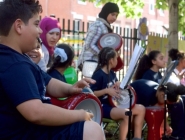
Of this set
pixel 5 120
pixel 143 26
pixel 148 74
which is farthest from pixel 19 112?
pixel 143 26

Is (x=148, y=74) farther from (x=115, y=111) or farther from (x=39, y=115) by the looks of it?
(x=39, y=115)

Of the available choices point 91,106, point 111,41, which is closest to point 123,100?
point 111,41

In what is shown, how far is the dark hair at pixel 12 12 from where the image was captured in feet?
7.36

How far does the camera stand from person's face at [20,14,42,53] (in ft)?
7.47

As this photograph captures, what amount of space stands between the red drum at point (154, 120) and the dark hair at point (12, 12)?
136 inches

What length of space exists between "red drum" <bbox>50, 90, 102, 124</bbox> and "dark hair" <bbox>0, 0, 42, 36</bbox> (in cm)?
86

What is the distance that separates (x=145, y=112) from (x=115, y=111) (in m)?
0.63

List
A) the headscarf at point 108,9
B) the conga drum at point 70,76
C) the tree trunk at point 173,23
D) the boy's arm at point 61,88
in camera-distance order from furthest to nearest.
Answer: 1. the tree trunk at point 173,23
2. the headscarf at point 108,9
3. the conga drum at point 70,76
4. the boy's arm at point 61,88

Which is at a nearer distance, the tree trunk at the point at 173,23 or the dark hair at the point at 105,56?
the dark hair at the point at 105,56

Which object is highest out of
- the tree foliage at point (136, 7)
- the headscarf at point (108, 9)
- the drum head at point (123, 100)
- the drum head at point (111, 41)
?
the tree foliage at point (136, 7)

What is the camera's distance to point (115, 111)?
4977 mm

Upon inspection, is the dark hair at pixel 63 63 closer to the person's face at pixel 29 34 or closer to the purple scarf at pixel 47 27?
the purple scarf at pixel 47 27

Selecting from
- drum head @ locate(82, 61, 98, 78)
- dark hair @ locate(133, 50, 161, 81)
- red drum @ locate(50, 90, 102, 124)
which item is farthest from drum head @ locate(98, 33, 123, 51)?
red drum @ locate(50, 90, 102, 124)

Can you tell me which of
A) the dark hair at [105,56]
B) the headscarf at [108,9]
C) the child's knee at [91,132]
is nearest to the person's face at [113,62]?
the dark hair at [105,56]
